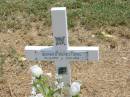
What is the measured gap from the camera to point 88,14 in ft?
20.7

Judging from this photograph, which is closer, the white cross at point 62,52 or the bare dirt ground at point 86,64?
the white cross at point 62,52

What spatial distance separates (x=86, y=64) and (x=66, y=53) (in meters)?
1.64

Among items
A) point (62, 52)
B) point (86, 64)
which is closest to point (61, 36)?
point (62, 52)

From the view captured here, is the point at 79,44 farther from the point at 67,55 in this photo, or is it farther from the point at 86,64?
the point at 67,55

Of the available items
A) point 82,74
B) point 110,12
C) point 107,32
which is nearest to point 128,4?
point 110,12

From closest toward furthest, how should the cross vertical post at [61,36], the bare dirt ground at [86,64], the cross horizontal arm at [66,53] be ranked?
the cross vertical post at [61,36], the cross horizontal arm at [66,53], the bare dirt ground at [86,64]

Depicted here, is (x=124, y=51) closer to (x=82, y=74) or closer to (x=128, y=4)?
(x=82, y=74)

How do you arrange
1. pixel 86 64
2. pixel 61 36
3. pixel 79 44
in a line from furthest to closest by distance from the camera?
pixel 79 44
pixel 86 64
pixel 61 36

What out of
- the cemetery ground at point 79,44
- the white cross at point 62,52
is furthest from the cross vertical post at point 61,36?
the cemetery ground at point 79,44

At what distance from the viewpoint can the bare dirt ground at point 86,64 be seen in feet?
15.6

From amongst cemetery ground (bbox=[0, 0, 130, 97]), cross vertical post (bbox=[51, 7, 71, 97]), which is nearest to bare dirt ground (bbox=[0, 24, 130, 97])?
cemetery ground (bbox=[0, 0, 130, 97])

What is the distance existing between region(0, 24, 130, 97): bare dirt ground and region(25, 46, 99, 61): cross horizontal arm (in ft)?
3.80

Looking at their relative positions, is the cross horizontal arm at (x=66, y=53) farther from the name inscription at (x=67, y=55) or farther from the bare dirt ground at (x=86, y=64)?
the bare dirt ground at (x=86, y=64)

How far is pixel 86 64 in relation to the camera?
17.1 ft
